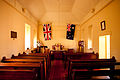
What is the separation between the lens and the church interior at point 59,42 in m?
2.51

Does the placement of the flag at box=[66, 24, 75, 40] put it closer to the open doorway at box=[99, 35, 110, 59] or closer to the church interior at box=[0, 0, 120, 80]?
the church interior at box=[0, 0, 120, 80]

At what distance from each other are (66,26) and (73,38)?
51.5 inches

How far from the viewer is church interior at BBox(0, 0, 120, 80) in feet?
8.22

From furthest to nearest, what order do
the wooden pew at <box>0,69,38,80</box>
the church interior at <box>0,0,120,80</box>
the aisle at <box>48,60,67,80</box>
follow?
the aisle at <box>48,60,67,80</box> → the church interior at <box>0,0,120,80</box> → the wooden pew at <box>0,69,38,80</box>

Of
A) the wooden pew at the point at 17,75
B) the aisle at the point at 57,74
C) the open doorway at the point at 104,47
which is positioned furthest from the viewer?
the open doorway at the point at 104,47

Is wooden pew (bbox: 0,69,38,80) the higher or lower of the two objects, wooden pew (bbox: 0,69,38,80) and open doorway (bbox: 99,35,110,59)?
the lower

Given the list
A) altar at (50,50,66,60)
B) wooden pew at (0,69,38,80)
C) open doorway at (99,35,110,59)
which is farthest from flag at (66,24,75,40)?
wooden pew at (0,69,38,80)

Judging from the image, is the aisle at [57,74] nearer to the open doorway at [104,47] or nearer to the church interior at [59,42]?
the church interior at [59,42]

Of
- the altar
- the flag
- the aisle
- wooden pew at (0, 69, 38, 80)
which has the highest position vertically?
the flag

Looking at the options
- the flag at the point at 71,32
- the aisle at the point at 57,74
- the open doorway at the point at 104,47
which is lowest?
the aisle at the point at 57,74

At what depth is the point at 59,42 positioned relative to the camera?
9.00 metres

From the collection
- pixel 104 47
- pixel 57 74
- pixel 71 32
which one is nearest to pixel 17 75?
pixel 57 74

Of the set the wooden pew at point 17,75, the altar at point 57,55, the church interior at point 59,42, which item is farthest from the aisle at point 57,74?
the altar at point 57,55

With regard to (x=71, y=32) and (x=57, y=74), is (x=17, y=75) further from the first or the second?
(x=71, y=32)
